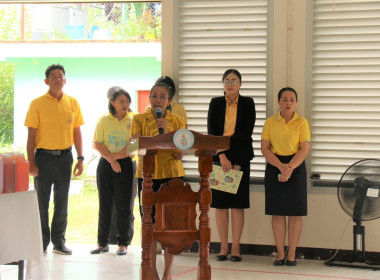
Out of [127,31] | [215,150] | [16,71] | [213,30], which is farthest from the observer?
[16,71]

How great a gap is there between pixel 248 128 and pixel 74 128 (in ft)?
5.66

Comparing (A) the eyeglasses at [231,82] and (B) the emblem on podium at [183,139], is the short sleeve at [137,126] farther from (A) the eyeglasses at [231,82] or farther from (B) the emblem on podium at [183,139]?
(A) the eyeglasses at [231,82]

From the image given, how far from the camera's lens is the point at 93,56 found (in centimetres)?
859

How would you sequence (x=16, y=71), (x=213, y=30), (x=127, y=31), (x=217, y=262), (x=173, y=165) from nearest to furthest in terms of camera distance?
(x=173, y=165) → (x=217, y=262) → (x=213, y=30) → (x=127, y=31) → (x=16, y=71)

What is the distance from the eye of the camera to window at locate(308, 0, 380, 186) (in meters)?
6.09

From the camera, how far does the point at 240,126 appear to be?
5.99 metres

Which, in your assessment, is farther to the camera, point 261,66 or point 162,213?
point 261,66

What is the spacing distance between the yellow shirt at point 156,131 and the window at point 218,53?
1846 mm

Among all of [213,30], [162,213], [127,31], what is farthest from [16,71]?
[162,213]

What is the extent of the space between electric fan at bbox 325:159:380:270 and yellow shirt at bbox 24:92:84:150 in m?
2.57

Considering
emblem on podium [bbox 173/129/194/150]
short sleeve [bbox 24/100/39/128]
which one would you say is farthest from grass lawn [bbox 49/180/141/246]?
emblem on podium [bbox 173/129/194/150]

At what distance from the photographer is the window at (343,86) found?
609 centimetres

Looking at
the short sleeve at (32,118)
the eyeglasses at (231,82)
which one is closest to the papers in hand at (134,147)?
the eyeglasses at (231,82)

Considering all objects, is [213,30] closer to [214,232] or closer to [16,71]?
[214,232]
